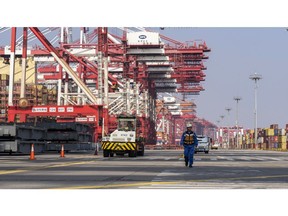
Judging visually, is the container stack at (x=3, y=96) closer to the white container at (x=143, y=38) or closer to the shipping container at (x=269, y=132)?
the white container at (x=143, y=38)

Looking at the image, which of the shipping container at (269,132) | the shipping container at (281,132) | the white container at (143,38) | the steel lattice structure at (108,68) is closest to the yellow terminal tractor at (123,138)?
the steel lattice structure at (108,68)

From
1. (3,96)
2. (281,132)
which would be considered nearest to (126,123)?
(3,96)

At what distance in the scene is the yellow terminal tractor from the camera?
4234 centimetres

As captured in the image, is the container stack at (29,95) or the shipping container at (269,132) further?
the shipping container at (269,132)

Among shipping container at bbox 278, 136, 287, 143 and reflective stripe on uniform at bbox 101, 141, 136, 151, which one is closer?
reflective stripe on uniform at bbox 101, 141, 136, 151

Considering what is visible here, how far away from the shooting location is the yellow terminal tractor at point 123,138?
42344mm

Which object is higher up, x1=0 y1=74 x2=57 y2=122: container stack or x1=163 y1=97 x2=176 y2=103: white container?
x1=163 y1=97 x2=176 y2=103: white container

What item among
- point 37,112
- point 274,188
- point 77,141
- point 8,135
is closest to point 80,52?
point 37,112

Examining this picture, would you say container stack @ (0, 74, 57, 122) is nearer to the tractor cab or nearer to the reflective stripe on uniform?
the tractor cab

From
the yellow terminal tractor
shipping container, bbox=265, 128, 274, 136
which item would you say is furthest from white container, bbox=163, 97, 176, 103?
the yellow terminal tractor

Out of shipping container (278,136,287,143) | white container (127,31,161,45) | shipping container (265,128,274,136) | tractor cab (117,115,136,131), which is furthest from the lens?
shipping container (265,128,274,136)

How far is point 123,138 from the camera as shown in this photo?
42312 millimetres
